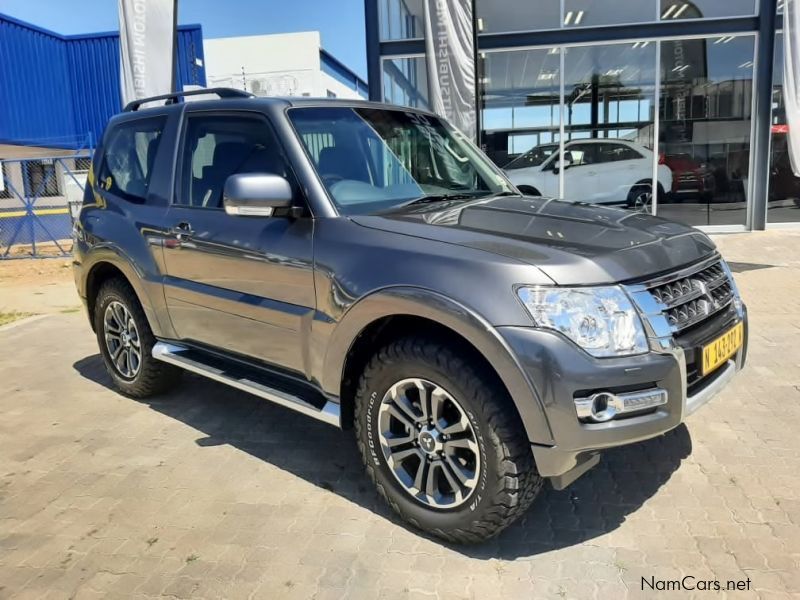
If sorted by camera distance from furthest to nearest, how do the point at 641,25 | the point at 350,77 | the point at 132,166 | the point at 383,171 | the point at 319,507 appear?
the point at 350,77 → the point at 641,25 → the point at 132,166 → the point at 383,171 → the point at 319,507

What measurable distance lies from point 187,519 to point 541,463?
1.72 m

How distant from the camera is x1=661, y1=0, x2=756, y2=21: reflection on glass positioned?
11820 mm

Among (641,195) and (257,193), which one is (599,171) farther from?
(257,193)

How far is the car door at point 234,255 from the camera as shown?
3.16 meters

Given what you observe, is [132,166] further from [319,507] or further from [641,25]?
[641,25]

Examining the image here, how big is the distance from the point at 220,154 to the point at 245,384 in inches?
52.4

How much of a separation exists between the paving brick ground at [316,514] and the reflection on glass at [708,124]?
882 centimetres

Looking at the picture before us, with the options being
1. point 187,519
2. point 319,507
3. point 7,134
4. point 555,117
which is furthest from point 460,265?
point 7,134

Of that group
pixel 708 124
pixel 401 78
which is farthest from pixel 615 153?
pixel 401 78

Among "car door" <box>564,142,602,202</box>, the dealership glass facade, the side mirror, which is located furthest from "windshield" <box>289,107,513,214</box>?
"car door" <box>564,142,602,202</box>

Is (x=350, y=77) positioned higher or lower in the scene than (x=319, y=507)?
higher

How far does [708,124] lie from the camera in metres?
12.3

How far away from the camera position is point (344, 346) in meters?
2.91

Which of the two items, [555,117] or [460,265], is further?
[555,117]
